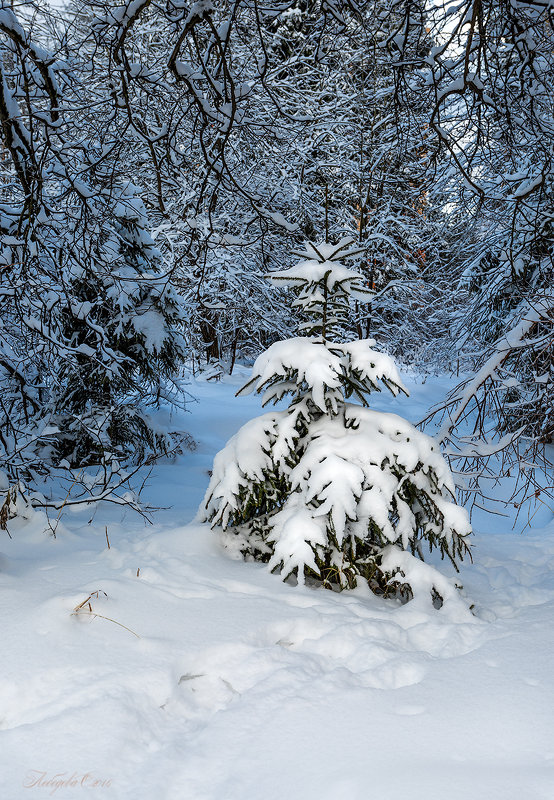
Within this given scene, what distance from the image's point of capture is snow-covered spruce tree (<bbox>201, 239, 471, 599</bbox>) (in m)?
2.75

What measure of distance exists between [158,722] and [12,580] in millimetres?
1134

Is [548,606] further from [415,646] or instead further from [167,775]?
[167,775]

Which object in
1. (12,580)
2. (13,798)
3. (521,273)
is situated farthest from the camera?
(521,273)

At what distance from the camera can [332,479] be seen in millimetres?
2717

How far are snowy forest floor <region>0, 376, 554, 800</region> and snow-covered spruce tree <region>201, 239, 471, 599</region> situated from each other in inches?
7.0

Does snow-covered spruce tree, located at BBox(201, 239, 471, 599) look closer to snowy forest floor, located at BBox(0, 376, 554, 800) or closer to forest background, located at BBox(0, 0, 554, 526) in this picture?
snowy forest floor, located at BBox(0, 376, 554, 800)

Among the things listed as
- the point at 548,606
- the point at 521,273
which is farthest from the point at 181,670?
the point at 521,273

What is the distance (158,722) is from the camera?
73.2 inches

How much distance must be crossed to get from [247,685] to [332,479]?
3.21ft

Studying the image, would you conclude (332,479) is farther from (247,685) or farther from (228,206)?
(228,206)

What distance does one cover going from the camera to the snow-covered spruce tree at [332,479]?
2.75m

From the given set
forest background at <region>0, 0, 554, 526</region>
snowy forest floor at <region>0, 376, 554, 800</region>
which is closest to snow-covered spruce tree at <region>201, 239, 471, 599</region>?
snowy forest floor at <region>0, 376, 554, 800</region>

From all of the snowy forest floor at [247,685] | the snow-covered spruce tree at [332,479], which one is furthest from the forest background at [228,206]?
the snowy forest floor at [247,685]

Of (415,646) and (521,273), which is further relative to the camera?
(521,273)
